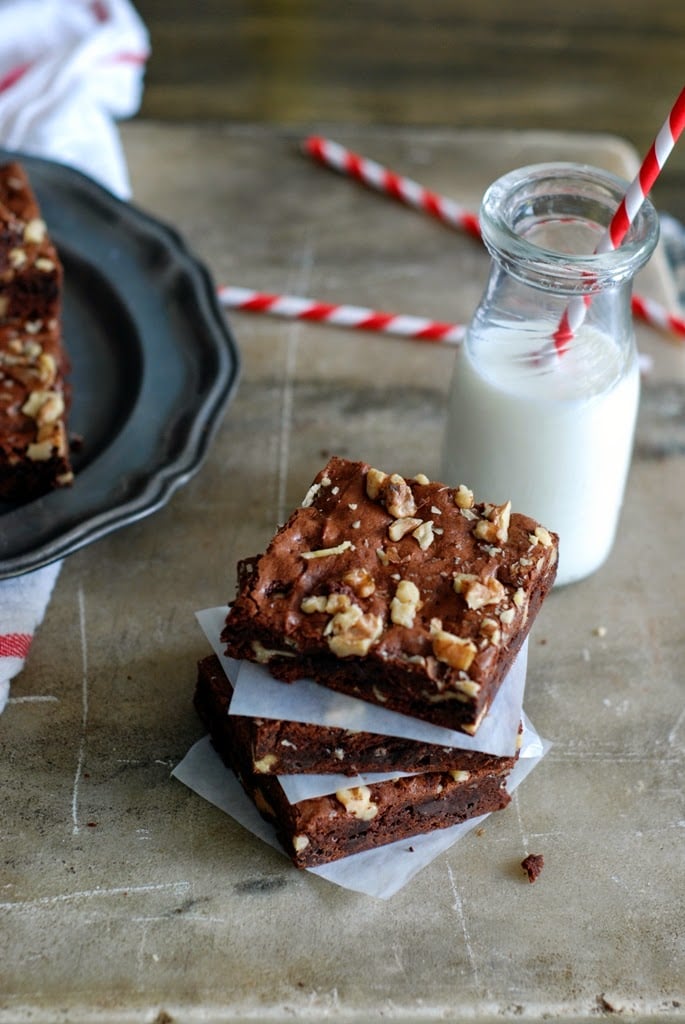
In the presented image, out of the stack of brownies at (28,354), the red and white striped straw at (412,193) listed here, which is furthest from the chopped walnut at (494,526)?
the red and white striped straw at (412,193)

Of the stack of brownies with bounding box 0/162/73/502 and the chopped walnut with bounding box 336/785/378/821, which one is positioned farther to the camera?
the stack of brownies with bounding box 0/162/73/502

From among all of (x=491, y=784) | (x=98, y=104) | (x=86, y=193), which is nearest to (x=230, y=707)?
(x=491, y=784)

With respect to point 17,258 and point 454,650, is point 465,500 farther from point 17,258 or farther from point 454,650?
point 17,258

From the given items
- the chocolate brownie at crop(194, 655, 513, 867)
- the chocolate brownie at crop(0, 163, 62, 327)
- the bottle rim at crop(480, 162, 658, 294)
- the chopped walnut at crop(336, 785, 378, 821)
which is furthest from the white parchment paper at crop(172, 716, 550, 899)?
the chocolate brownie at crop(0, 163, 62, 327)

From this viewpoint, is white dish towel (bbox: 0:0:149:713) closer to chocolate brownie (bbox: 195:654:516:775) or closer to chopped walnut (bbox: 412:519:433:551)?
chopped walnut (bbox: 412:519:433:551)

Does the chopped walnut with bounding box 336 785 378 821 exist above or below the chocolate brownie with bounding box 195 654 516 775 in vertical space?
below

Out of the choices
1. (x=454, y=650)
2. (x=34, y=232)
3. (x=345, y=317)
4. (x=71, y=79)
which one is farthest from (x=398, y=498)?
(x=71, y=79)

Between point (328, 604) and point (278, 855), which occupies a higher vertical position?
point (328, 604)

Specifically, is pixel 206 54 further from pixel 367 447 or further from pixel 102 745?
pixel 102 745
